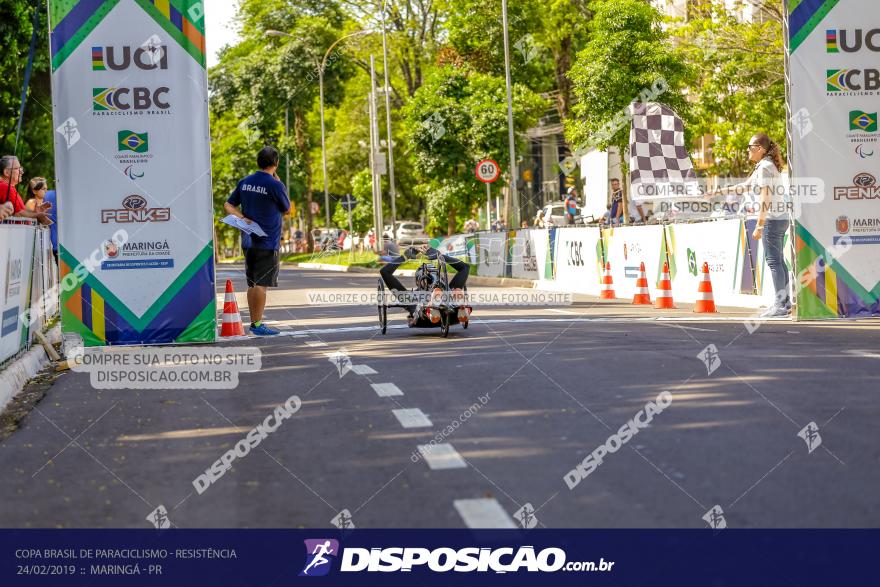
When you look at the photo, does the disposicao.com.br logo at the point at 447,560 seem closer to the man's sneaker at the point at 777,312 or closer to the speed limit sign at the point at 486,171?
the man's sneaker at the point at 777,312

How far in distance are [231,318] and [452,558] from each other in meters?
9.73

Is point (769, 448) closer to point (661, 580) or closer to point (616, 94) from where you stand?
point (661, 580)

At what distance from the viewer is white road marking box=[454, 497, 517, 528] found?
16.7 feet

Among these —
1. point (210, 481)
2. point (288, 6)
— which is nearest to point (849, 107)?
point (210, 481)

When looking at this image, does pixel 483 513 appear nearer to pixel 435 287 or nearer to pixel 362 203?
pixel 435 287

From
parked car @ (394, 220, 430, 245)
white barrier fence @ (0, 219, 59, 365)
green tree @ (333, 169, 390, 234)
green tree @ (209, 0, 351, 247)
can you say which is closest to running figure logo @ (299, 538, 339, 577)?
white barrier fence @ (0, 219, 59, 365)

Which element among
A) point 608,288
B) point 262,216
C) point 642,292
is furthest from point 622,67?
point 262,216

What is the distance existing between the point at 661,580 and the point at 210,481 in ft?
8.45

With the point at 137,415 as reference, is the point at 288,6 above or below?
above

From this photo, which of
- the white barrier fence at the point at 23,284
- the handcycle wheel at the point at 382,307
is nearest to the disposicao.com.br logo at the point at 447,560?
the white barrier fence at the point at 23,284

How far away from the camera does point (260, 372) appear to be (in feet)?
34.8

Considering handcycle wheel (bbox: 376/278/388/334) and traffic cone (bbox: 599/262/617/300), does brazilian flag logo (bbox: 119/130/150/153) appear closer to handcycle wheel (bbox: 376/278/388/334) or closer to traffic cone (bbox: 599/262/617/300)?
handcycle wheel (bbox: 376/278/388/334)

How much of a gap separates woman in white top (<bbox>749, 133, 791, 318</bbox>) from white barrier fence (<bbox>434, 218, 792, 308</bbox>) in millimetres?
1012

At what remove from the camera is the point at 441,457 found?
6445mm
